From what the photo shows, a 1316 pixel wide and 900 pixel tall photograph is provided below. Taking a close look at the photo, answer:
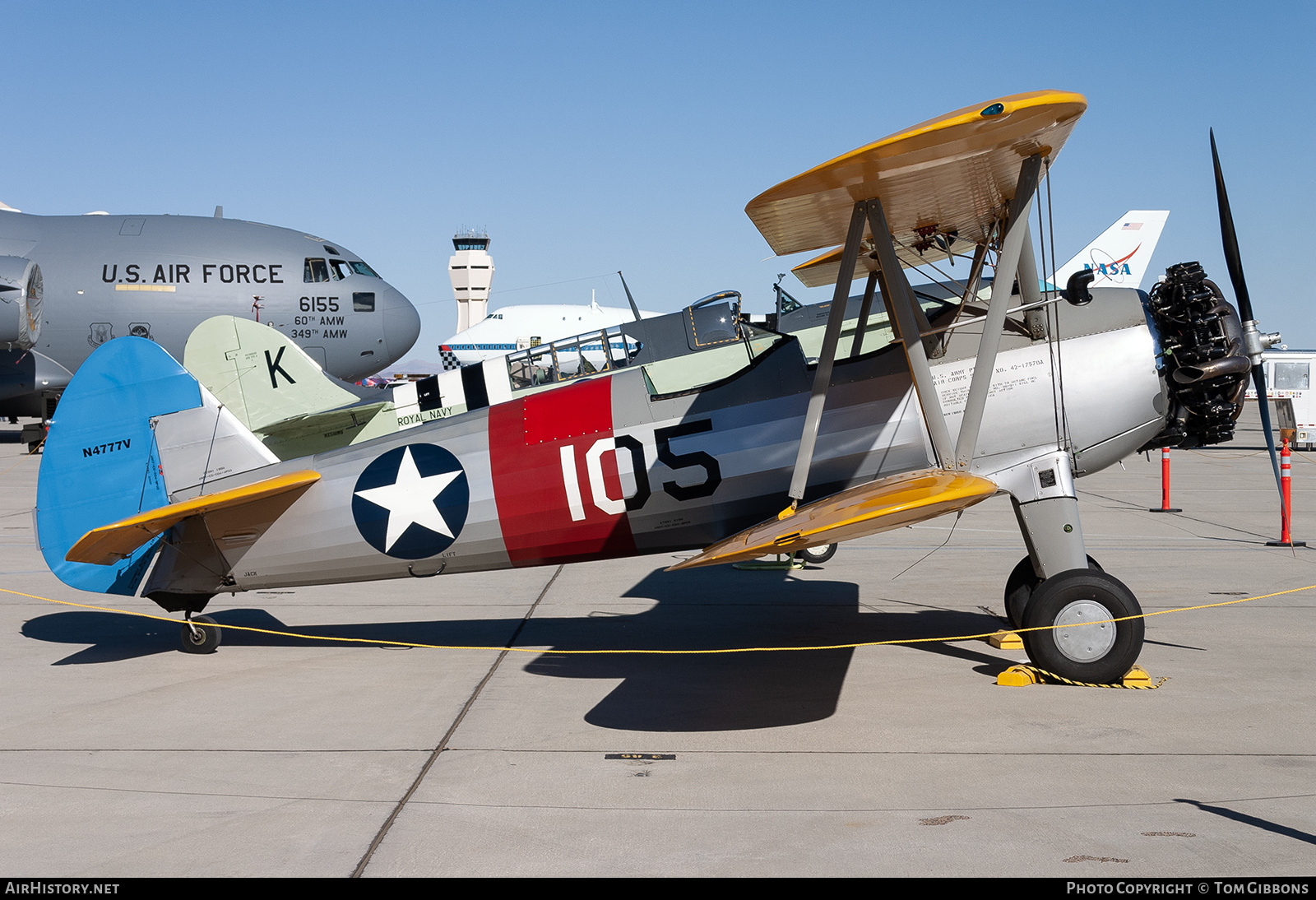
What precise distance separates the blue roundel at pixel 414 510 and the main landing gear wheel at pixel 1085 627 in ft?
11.8

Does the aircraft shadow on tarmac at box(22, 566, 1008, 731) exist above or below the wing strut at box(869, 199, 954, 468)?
below

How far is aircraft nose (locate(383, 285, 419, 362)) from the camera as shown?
2250 cm

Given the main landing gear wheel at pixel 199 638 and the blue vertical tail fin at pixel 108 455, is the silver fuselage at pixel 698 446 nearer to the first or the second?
the blue vertical tail fin at pixel 108 455

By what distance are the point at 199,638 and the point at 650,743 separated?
12.2 ft

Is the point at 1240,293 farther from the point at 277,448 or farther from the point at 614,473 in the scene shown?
the point at 277,448

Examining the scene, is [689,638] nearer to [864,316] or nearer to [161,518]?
[864,316]

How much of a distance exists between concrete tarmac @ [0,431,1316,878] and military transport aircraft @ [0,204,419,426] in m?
12.6

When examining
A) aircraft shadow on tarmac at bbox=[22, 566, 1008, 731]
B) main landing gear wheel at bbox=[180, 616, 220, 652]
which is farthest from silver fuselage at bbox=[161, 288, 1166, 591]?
aircraft shadow on tarmac at bbox=[22, 566, 1008, 731]

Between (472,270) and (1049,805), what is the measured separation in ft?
364

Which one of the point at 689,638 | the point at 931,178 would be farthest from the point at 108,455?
the point at 931,178

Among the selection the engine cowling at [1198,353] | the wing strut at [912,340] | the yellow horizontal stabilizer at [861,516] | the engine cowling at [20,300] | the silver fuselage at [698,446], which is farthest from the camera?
the engine cowling at [20,300]

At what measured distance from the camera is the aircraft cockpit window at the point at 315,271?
21.2m

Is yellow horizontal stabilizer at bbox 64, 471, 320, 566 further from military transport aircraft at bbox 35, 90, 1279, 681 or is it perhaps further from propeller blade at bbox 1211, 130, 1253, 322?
propeller blade at bbox 1211, 130, 1253, 322

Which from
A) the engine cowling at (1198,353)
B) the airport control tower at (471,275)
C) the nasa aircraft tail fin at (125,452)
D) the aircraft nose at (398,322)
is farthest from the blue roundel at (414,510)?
the airport control tower at (471,275)
